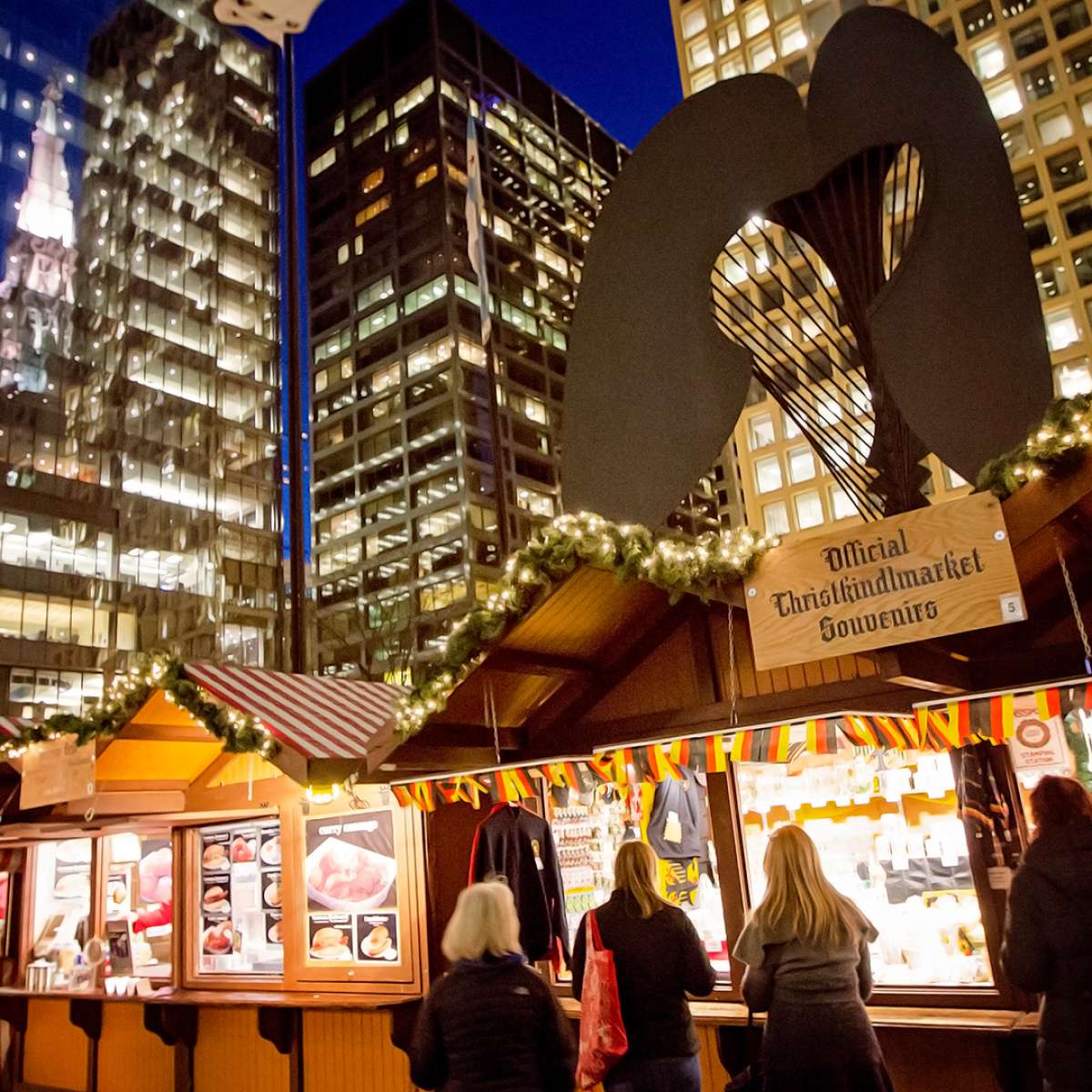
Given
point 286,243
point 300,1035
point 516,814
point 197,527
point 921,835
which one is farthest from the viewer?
point 197,527

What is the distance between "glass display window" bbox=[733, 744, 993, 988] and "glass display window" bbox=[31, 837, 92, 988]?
728 cm

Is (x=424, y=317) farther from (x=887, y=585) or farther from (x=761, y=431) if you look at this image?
(x=887, y=585)

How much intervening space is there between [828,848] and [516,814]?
2.22 metres

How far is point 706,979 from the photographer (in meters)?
4.76

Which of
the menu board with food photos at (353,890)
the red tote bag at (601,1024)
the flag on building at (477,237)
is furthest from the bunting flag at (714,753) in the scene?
the flag on building at (477,237)

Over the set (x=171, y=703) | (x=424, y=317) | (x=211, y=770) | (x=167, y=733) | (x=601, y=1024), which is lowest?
(x=601, y=1024)

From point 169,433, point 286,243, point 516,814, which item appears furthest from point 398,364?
point 516,814

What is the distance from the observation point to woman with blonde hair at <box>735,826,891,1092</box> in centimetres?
428

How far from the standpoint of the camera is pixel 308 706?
831 centimetres

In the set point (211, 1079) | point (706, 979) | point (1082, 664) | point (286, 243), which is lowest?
point (211, 1079)

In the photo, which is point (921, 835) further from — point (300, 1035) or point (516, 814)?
point (300, 1035)

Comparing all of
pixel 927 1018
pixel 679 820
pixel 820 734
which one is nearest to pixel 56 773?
pixel 679 820

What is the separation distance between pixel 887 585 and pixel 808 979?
208cm

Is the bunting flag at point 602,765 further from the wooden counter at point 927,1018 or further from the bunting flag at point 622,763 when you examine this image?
the wooden counter at point 927,1018
